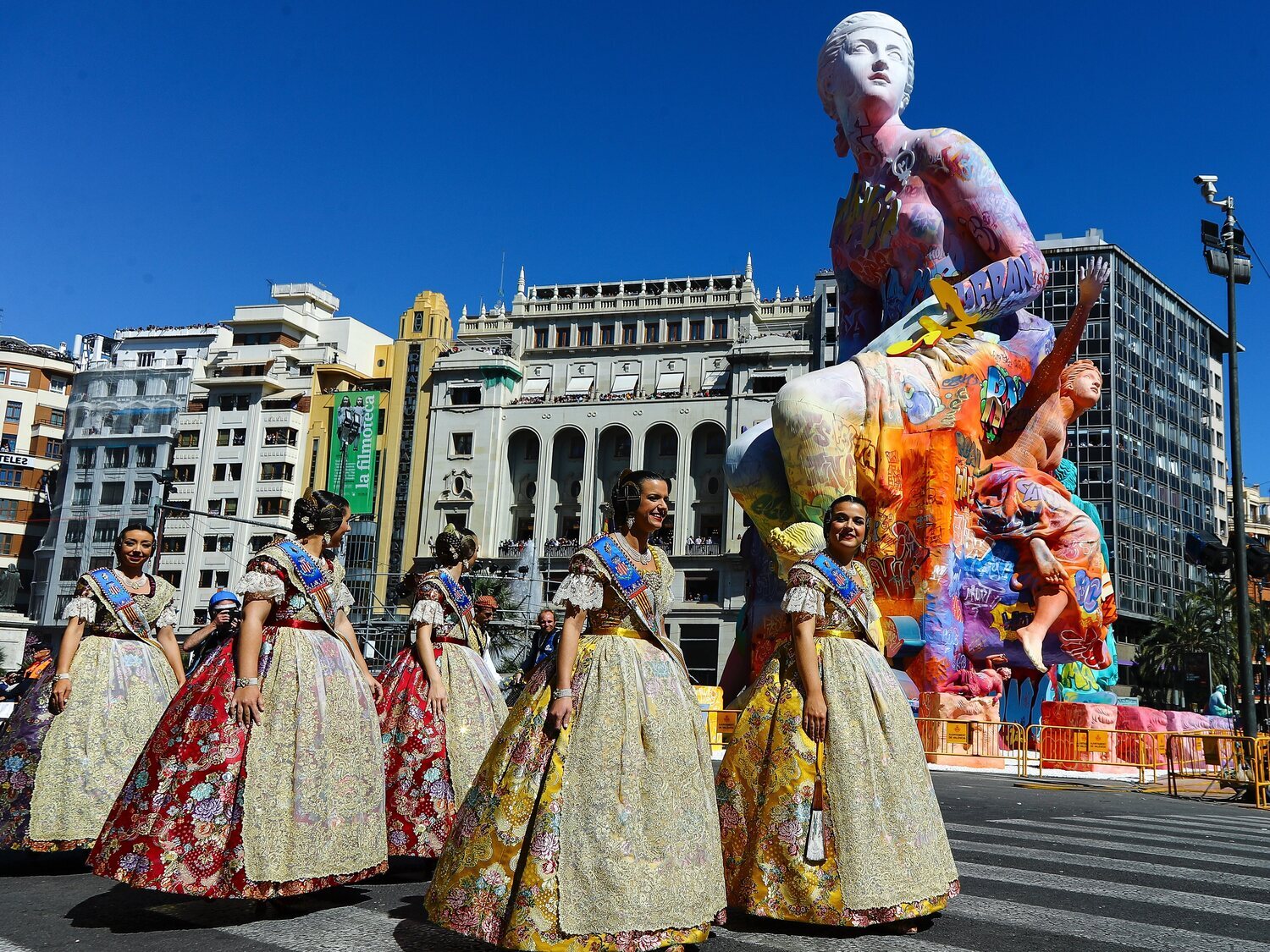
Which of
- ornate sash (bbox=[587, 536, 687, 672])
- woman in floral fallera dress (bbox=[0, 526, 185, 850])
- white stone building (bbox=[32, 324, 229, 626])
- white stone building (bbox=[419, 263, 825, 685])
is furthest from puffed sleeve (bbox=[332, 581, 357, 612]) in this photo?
white stone building (bbox=[32, 324, 229, 626])

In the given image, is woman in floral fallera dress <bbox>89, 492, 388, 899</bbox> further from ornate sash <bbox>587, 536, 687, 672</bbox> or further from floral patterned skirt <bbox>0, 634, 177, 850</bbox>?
floral patterned skirt <bbox>0, 634, 177, 850</bbox>

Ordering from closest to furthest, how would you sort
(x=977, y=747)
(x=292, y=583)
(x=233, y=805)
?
(x=233, y=805) < (x=292, y=583) < (x=977, y=747)

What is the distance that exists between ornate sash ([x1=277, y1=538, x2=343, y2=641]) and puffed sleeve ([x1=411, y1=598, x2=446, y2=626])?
5.04 ft

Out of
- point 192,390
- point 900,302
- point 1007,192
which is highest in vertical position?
point 192,390

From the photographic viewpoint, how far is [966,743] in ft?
69.8

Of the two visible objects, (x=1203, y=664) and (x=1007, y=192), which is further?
(x=1203, y=664)

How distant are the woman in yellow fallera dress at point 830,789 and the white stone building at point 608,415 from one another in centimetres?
5226

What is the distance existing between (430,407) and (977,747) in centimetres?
4887

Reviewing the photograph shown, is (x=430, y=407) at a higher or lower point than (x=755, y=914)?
higher

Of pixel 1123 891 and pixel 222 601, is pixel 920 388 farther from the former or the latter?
pixel 1123 891

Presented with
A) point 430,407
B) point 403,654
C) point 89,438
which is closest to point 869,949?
point 403,654

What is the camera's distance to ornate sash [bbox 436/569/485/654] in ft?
25.7

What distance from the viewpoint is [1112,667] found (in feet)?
92.0

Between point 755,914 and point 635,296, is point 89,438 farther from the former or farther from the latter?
point 755,914
